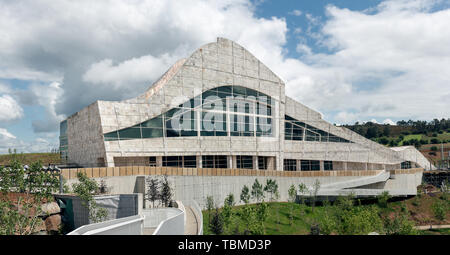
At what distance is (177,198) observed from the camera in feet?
122

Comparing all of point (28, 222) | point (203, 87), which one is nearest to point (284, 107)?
point (203, 87)

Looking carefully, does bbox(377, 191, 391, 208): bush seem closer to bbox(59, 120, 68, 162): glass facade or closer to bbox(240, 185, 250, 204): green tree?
bbox(240, 185, 250, 204): green tree

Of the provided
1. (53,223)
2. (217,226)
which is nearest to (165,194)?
(217,226)

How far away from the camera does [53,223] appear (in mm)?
25031

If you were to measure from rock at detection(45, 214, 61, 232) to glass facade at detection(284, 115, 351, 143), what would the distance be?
4609 centimetres

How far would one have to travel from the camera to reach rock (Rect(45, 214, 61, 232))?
24783 mm

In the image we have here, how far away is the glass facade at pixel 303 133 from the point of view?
6376 centimetres

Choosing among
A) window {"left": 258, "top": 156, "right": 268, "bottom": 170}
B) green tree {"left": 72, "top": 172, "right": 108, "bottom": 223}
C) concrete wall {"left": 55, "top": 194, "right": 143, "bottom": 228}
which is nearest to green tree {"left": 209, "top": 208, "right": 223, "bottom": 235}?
concrete wall {"left": 55, "top": 194, "right": 143, "bottom": 228}

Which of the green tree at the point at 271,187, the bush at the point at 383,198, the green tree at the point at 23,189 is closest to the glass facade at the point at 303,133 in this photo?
the bush at the point at 383,198

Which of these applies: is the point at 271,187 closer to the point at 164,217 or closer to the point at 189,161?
the point at 189,161

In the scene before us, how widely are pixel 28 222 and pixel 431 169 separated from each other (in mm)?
97903

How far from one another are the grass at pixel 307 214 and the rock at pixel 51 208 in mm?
12671

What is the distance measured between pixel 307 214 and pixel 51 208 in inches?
1384
